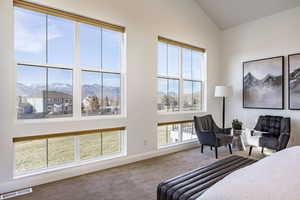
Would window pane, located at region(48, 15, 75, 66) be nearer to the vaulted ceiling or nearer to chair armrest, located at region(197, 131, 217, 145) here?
chair armrest, located at region(197, 131, 217, 145)

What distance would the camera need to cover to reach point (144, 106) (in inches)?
150

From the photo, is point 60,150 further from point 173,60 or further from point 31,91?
point 173,60

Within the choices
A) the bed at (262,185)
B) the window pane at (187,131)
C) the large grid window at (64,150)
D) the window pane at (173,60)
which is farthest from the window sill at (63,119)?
the bed at (262,185)

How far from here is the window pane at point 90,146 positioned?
3166 mm

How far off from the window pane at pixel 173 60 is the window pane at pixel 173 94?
196mm

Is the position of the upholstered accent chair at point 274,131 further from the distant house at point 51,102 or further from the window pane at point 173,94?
the distant house at point 51,102

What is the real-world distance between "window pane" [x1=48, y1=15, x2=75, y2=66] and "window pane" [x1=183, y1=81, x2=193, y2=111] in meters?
2.81

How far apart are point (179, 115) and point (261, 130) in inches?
75.2

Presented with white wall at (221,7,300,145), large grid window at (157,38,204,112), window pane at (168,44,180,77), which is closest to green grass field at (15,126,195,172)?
large grid window at (157,38,204,112)

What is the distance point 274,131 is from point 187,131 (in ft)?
6.32

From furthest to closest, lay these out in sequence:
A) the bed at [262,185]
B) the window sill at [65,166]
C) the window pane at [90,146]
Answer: the window pane at [90,146], the window sill at [65,166], the bed at [262,185]

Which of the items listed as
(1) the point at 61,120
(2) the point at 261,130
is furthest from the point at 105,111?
(2) the point at 261,130

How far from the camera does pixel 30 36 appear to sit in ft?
8.91

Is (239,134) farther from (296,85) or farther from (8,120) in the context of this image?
(8,120)
